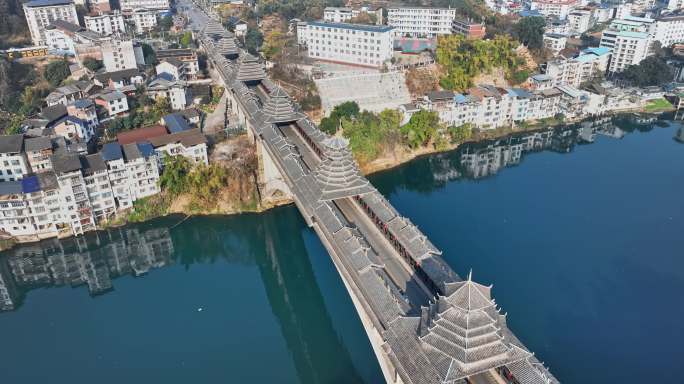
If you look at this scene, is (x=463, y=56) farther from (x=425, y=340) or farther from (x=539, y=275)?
(x=425, y=340)

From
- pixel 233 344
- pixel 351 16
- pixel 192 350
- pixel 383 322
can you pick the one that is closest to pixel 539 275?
pixel 383 322

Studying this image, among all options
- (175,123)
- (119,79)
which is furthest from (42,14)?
(175,123)

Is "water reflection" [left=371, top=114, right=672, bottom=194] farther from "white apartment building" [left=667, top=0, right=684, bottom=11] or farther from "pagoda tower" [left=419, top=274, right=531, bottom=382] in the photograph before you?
"white apartment building" [left=667, top=0, right=684, bottom=11]

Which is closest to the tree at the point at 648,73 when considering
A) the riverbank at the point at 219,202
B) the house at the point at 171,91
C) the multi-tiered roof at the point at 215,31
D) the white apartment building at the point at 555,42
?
the white apartment building at the point at 555,42

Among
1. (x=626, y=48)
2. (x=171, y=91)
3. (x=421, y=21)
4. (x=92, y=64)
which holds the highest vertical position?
(x=421, y=21)

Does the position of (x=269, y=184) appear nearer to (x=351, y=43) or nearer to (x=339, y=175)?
(x=339, y=175)

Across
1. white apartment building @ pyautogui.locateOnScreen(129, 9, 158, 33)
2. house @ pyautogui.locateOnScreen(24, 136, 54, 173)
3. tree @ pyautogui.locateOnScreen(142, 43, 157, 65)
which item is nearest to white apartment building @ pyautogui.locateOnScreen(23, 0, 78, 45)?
white apartment building @ pyautogui.locateOnScreen(129, 9, 158, 33)

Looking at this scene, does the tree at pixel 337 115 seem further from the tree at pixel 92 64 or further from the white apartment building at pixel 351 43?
the tree at pixel 92 64
